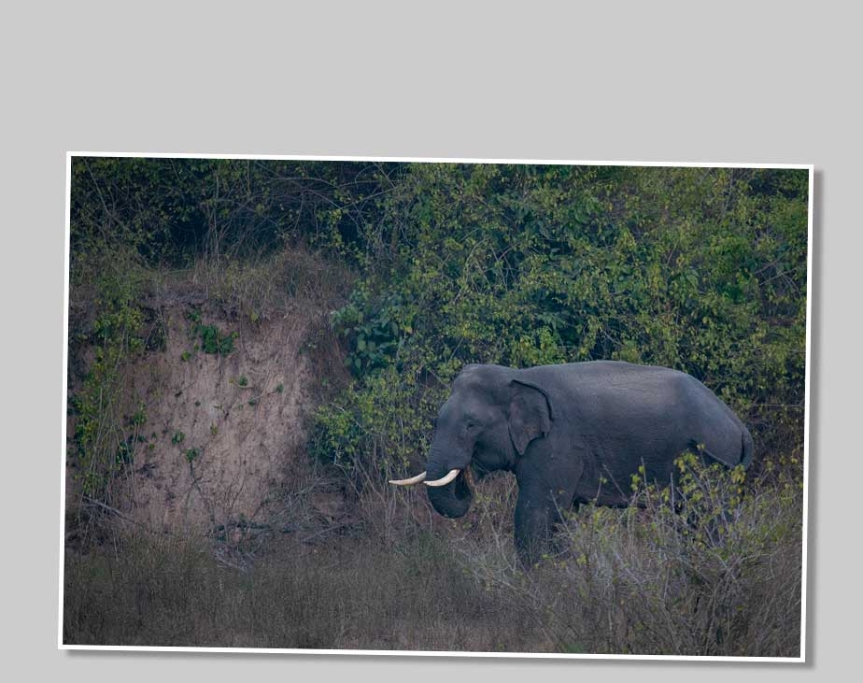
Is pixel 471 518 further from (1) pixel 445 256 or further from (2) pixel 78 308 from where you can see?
(2) pixel 78 308

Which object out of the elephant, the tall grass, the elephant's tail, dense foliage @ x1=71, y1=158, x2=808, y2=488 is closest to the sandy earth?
dense foliage @ x1=71, y1=158, x2=808, y2=488

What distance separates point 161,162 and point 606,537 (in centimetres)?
565

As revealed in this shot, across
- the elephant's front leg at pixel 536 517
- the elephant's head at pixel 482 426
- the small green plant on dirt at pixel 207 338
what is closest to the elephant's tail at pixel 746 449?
the elephant's front leg at pixel 536 517

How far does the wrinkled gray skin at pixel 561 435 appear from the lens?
11.6 m

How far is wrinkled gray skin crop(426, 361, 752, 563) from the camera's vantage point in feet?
38.2

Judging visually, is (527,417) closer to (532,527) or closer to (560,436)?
(560,436)

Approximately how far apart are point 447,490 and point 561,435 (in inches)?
40.3

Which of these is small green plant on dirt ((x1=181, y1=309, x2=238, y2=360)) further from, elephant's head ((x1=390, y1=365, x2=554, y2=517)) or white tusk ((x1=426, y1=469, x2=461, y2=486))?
white tusk ((x1=426, y1=469, x2=461, y2=486))

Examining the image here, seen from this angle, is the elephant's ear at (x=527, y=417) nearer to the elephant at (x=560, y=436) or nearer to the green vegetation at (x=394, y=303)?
the elephant at (x=560, y=436)

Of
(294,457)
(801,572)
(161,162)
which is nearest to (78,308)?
(161,162)

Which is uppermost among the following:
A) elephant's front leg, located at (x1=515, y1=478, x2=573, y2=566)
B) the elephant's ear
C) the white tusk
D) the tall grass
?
the elephant's ear

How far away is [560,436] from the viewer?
11766 mm

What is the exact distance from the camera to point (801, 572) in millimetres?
10398

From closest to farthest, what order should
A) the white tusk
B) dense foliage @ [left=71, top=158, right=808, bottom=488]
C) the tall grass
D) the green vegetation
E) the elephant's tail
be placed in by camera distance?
1. the tall grass
2. the white tusk
3. the elephant's tail
4. the green vegetation
5. dense foliage @ [left=71, top=158, right=808, bottom=488]
